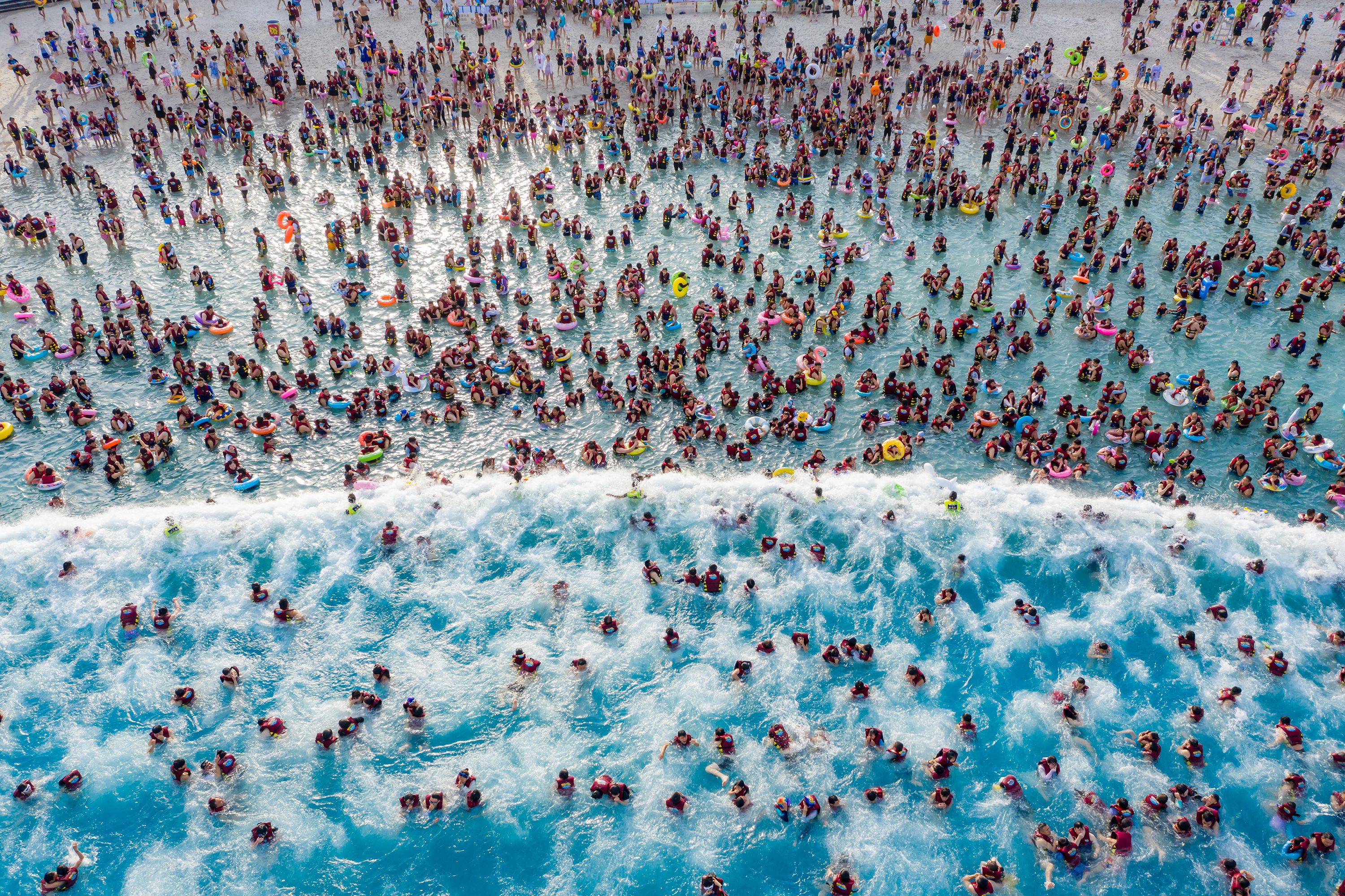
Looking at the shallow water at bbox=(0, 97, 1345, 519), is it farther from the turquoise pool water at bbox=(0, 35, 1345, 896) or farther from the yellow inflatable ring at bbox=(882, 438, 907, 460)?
the yellow inflatable ring at bbox=(882, 438, 907, 460)

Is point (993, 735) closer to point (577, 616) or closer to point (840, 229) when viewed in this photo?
point (577, 616)

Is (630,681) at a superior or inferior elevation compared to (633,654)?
inferior

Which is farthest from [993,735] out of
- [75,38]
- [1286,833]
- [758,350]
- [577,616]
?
[75,38]

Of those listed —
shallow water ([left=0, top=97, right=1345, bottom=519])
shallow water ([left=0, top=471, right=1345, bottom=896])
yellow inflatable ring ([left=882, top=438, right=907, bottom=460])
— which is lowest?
shallow water ([left=0, top=471, right=1345, bottom=896])

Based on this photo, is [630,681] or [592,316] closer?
[630,681]

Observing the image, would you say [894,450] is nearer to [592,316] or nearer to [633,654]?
[633,654]

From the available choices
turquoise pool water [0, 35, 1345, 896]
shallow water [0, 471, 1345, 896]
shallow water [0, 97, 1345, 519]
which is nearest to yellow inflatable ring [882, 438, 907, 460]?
turquoise pool water [0, 35, 1345, 896]

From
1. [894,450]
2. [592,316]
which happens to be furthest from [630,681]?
[592,316]
